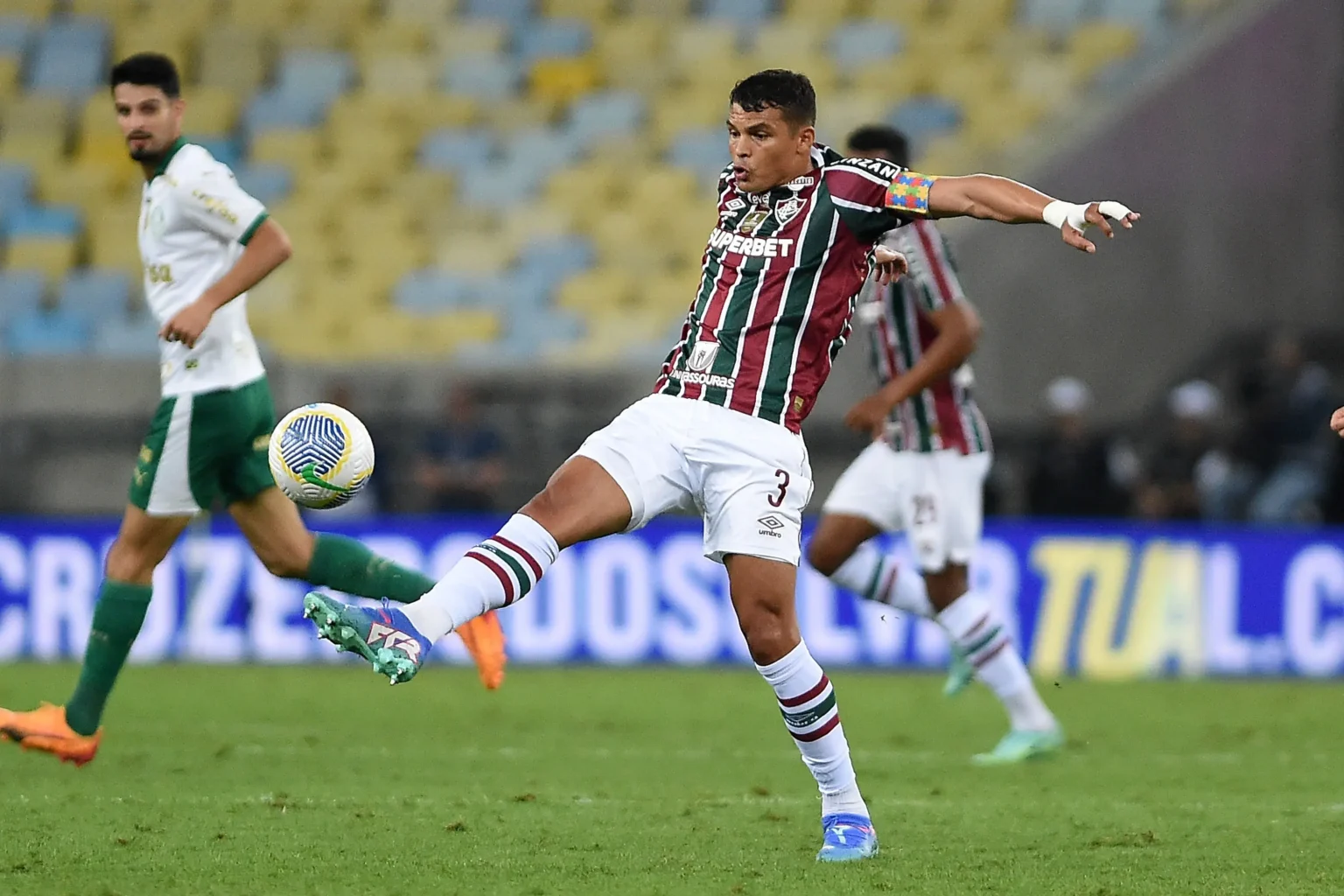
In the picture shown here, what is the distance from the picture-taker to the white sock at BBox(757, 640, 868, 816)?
6215mm

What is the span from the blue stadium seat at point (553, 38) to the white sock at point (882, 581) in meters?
12.2

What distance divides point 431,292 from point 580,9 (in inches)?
156

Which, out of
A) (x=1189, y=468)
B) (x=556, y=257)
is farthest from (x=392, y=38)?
(x=1189, y=468)

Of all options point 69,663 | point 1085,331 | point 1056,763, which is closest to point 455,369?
point 69,663

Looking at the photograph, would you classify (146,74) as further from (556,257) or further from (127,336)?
(556,257)

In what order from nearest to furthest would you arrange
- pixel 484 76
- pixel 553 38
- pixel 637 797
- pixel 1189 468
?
pixel 637 797 → pixel 1189 468 → pixel 484 76 → pixel 553 38

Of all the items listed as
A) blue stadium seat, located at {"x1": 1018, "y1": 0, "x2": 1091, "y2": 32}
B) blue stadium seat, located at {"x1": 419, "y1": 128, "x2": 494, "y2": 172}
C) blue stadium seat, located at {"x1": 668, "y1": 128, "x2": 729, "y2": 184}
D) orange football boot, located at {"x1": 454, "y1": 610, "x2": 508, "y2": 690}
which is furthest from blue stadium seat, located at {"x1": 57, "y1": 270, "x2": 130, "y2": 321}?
orange football boot, located at {"x1": 454, "y1": 610, "x2": 508, "y2": 690}

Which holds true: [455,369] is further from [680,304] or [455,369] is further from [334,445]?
[334,445]

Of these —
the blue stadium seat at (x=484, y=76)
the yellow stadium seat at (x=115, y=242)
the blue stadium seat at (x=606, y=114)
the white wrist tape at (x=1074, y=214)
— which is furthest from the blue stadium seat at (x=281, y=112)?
the white wrist tape at (x=1074, y=214)

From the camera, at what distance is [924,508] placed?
920 cm

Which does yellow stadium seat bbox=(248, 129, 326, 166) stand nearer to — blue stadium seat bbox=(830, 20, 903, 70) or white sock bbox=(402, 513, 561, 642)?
blue stadium seat bbox=(830, 20, 903, 70)

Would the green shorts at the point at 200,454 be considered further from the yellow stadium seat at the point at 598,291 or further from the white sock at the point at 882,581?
the yellow stadium seat at the point at 598,291

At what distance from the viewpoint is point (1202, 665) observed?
13703mm

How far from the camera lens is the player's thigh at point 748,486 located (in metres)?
6.18
